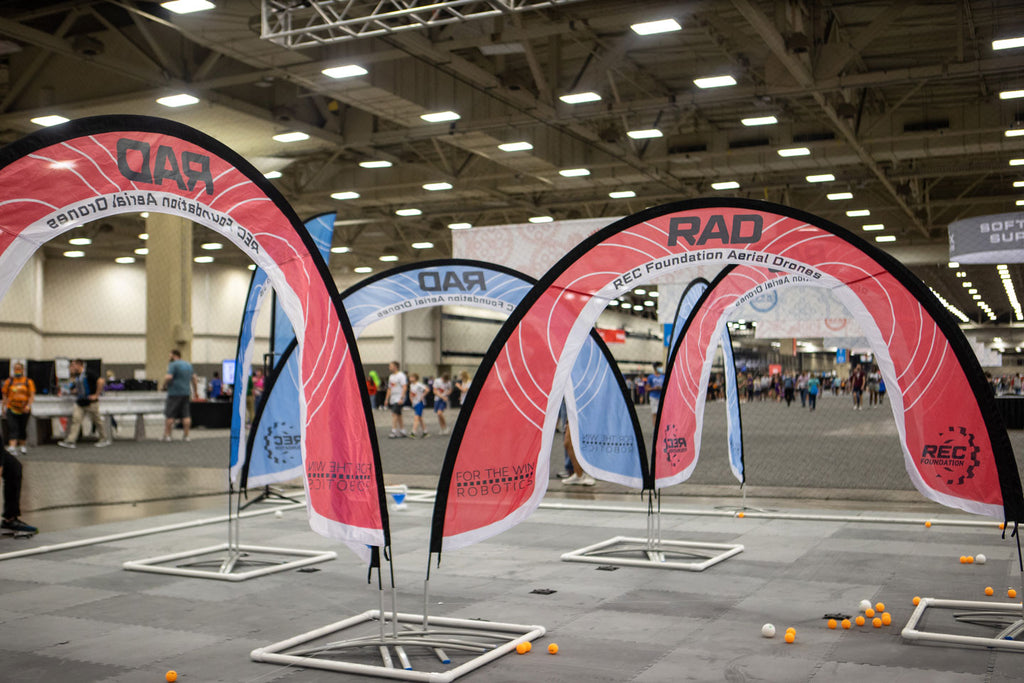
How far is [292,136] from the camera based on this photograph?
1986 cm

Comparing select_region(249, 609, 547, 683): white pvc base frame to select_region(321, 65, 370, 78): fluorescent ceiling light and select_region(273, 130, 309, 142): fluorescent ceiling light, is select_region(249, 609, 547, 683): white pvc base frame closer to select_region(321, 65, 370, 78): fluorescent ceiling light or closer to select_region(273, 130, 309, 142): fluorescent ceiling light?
select_region(321, 65, 370, 78): fluorescent ceiling light

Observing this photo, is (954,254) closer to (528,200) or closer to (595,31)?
(595,31)

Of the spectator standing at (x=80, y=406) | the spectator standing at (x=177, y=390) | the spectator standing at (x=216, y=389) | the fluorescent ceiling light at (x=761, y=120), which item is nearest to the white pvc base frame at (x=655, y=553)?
the fluorescent ceiling light at (x=761, y=120)

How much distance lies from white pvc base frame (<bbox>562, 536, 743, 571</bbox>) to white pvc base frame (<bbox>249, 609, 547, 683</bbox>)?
8.05 feet

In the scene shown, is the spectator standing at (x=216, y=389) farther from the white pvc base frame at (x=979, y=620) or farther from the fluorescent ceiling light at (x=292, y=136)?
the white pvc base frame at (x=979, y=620)

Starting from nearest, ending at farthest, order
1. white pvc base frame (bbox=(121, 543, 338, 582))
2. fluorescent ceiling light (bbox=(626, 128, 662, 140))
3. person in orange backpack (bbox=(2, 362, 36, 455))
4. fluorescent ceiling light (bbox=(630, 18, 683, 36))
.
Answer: white pvc base frame (bbox=(121, 543, 338, 582))
fluorescent ceiling light (bbox=(630, 18, 683, 36))
person in orange backpack (bbox=(2, 362, 36, 455))
fluorescent ceiling light (bbox=(626, 128, 662, 140))

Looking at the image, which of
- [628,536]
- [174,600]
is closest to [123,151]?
[174,600]

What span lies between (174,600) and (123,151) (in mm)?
3549

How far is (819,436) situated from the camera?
24609mm

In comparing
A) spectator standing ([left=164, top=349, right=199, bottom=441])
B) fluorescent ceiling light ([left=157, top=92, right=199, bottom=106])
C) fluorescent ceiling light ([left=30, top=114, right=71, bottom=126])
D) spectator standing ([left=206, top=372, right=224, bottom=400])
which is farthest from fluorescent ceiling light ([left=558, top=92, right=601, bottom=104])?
spectator standing ([left=206, top=372, right=224, bottom=400])

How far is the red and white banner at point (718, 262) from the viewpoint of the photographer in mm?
6141

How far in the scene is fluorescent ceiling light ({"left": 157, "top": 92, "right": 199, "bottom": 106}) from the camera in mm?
16812

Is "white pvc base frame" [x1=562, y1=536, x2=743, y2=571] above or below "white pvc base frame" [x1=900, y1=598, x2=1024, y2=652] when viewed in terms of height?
below

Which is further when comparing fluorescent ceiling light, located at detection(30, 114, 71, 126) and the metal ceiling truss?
fluorescent ceiling light, located at detection(30, 114, 71, 126)
